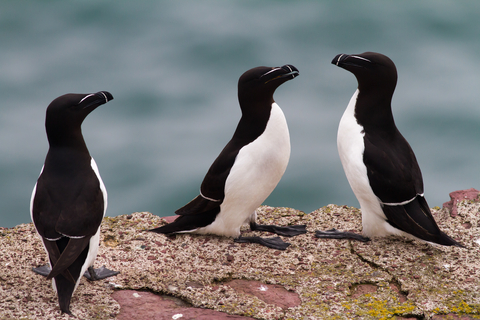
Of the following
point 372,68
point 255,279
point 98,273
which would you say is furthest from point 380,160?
point 98,273

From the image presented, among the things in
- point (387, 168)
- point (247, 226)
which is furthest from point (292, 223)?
point (387, 168)

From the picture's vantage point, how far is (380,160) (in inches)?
194

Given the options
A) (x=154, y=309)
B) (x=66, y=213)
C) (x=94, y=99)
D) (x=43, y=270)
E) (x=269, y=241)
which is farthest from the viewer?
(x=269, y=241)

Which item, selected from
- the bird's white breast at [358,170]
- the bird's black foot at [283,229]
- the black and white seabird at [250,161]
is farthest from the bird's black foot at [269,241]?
the bird's white breast at [358,170]

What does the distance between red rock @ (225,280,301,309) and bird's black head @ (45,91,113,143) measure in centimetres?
184

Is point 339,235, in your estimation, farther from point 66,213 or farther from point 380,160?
point 66,213

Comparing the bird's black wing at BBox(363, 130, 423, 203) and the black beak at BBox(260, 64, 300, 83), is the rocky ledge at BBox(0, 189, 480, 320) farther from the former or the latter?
the black beak at BBox(260, 64, 300, 83)

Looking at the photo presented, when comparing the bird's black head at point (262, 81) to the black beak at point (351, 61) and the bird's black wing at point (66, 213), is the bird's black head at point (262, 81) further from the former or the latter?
the bird's black wing at point (66, 213)

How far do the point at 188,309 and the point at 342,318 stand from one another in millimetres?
1181

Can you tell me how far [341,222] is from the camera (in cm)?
584

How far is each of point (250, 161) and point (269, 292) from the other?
1203mm

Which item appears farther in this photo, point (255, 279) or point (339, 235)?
point (339, 235)

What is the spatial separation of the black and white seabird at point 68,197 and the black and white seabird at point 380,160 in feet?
7.31

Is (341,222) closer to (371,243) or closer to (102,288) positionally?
(371,243)
